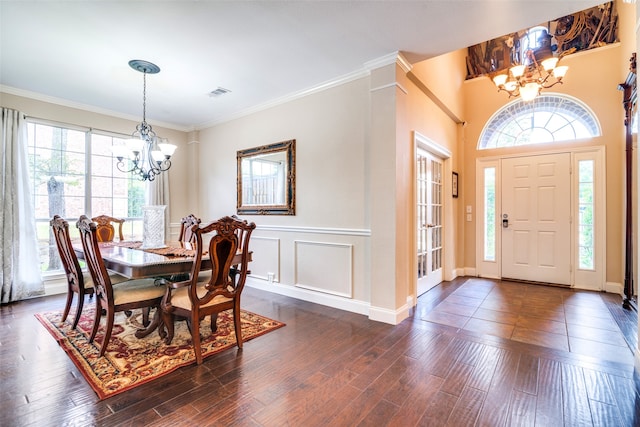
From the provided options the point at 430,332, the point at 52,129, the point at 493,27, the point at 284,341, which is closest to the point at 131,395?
the point at 284,341

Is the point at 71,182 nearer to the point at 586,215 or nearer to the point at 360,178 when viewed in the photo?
the point at 360,178

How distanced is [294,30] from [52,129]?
158 inches

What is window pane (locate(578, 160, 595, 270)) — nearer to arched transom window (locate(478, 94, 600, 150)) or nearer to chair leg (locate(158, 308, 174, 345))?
arched transom window (locate(478, 94, 600, 150))

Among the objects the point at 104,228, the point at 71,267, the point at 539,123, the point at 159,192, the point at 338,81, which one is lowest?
the point at 71,267

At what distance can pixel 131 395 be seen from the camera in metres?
1.86

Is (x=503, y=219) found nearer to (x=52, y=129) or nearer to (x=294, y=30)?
(x=294, y=30)

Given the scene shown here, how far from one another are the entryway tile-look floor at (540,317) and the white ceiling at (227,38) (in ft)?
9.13

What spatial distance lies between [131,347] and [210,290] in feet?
2.97

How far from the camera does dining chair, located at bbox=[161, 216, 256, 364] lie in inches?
87.6

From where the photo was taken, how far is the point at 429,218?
4309 mm

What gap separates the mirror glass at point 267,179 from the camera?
13.3ft

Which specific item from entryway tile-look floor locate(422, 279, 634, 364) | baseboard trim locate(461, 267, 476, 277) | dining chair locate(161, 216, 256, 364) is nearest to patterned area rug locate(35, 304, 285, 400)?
dining chair locate(161, 216, 256, 364)

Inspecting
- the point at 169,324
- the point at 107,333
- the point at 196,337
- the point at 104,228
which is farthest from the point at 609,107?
the point at 104,228

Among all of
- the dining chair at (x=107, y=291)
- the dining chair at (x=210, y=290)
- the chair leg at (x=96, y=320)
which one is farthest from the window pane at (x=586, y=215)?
the chair leg at (x=96, y=320)
